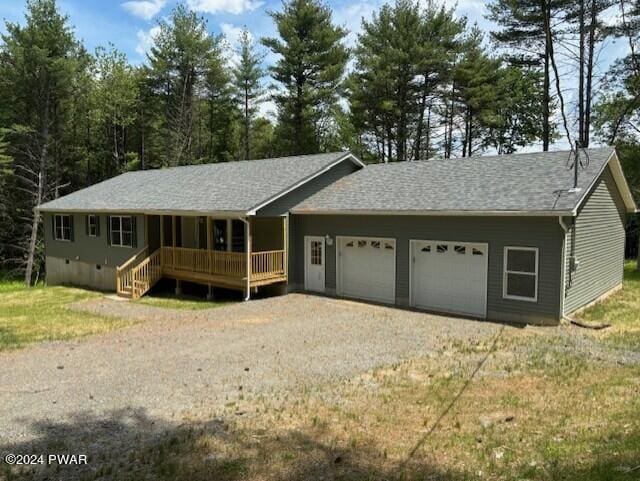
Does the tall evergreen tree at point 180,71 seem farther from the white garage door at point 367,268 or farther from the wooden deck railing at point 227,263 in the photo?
the white garage door at point 367,268

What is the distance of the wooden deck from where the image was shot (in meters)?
14.7

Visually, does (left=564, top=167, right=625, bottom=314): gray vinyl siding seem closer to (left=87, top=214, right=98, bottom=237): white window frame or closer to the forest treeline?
the forest treeline

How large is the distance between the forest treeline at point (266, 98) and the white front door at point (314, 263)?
47.0 feet

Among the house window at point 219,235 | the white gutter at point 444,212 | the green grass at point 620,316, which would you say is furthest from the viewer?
the house window at point 219,235

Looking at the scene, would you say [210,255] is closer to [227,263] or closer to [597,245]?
[227,263]

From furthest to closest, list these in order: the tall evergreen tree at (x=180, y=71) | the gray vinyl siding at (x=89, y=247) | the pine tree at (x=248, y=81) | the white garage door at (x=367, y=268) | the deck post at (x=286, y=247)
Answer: the pine tree at (x=248, y=81)
the tall evergreen tree at (x=180, y=71)
the gray vinyl siding at (x=89, y=247)
the deck post at (x=286, y=247)
the white garage door at (x=367, y=268)

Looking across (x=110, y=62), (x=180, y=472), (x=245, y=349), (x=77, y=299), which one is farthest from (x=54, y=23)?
(x=180, y=472)

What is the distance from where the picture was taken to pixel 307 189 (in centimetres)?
1606

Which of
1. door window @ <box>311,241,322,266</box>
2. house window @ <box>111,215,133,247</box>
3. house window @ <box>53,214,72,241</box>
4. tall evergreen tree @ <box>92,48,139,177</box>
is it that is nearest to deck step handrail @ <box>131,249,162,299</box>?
house window @ <box>111,215,133,247</box>

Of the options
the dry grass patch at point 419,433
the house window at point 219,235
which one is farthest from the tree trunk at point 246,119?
the dry grass patch at point 419,433

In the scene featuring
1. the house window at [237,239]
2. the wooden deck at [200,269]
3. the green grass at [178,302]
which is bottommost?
the green grass at [178,302]

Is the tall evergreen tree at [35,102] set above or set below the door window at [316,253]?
above

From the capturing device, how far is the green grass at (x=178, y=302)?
565 inches

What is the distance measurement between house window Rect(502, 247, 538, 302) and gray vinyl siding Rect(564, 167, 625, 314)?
0.68m
